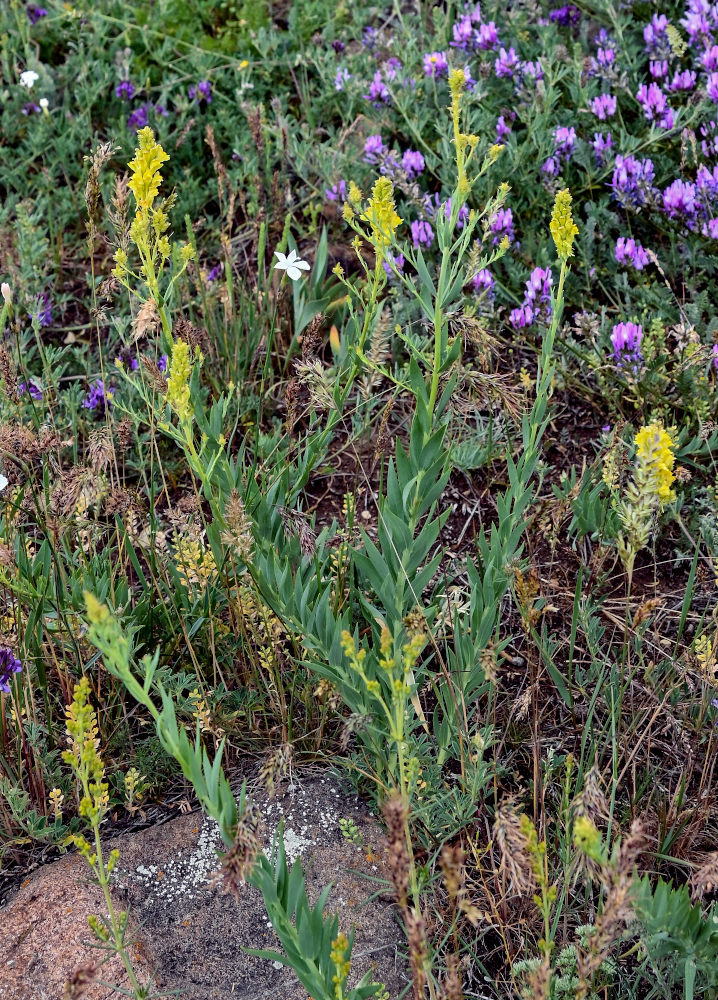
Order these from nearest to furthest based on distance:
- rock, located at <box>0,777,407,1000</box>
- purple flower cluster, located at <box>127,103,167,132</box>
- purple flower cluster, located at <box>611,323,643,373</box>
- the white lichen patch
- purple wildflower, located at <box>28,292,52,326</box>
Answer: rock, located at <box>0,777,407,1000</box>
the white lichen patch
purple flower cluster, located at <box>611,323,643,373</box>
purple wildflower, located at <box>28,292,52,326</box>
purple flower cluster, located at <box>127,103,167,132</box>

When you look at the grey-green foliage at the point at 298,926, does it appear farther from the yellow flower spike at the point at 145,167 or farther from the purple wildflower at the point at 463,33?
the purple wildflower at the point at 463,33

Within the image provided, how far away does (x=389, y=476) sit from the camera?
2109 millimetres

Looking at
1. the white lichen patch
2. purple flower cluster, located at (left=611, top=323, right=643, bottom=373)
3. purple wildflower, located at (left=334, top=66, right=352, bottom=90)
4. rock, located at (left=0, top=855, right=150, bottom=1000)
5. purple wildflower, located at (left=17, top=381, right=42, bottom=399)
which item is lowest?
rock, located at (left=0, top=855, right=150, bottom=1000)

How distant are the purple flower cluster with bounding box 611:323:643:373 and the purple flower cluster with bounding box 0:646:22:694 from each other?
193 centimetres

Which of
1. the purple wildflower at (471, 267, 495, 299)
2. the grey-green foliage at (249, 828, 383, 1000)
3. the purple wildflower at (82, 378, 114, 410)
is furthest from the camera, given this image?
the purple wildflower at (82, 378, 114, 410)

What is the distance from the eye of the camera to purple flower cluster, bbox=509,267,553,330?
3129mm

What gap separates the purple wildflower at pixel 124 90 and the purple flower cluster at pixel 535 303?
217 cm

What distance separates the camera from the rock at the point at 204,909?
2021 mm

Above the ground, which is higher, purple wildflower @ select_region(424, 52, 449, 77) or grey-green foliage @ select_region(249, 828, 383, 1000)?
purple wildflower @ select_region(424, 52, 449, 77)

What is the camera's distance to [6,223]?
392cm

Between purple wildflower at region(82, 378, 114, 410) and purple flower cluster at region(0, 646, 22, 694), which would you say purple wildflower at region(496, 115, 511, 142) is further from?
purple flower cluster at region(0, 646, 22, 694)

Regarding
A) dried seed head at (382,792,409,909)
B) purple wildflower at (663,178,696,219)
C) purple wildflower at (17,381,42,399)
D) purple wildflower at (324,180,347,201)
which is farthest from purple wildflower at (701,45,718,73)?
dried seed head at (382,792,409,909)

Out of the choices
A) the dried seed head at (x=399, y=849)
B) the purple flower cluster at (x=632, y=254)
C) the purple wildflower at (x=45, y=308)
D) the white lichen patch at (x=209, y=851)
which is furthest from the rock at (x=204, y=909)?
the purple flower cluster at (x=632, y=254)

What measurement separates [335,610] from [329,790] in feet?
1.36
